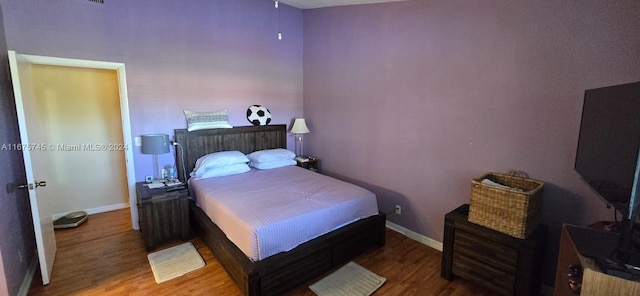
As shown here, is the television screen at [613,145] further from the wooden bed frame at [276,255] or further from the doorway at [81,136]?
the doorway at [81,136]

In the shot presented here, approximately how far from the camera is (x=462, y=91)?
2.66 metres

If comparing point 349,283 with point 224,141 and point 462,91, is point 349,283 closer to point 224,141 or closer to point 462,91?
point 462,91

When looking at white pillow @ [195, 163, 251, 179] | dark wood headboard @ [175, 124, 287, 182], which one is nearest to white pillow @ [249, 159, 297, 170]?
white pillow @ [195, 163, 251, 179]

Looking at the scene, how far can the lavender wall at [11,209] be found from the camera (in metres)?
1.93

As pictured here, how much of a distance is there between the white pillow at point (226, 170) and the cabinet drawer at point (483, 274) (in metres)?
2.62

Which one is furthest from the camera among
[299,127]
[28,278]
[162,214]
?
[299,127]

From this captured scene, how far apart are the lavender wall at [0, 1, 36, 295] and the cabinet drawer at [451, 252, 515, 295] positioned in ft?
11.1

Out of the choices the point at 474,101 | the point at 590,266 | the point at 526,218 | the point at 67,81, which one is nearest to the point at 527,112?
the point at 474,101

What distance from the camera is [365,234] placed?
2824 millimetres

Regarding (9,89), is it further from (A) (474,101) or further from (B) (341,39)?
(A) (474,101)

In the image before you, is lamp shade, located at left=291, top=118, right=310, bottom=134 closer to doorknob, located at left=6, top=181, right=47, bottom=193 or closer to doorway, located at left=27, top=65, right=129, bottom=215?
doorway, located at left=27, top=65, right=129, bottom=215

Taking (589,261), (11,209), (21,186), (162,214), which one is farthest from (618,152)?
(11,209)

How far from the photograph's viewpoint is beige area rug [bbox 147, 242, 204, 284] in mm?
2506

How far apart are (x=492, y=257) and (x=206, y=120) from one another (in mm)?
3483
